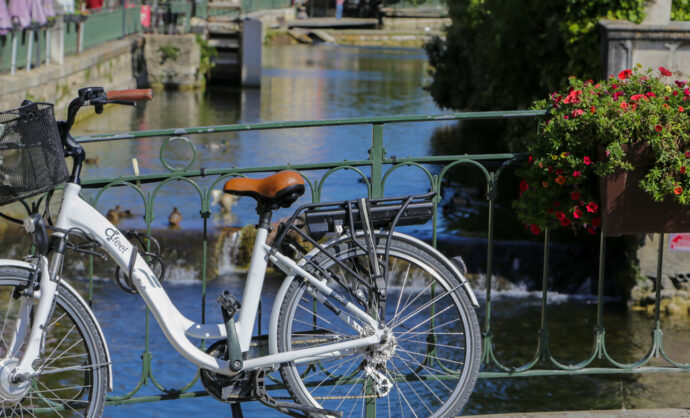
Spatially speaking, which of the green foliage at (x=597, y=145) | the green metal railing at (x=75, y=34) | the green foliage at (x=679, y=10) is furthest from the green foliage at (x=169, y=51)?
the green foliage at (x=597, y=145)

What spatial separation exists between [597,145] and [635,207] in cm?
28

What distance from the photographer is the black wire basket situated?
3252mm

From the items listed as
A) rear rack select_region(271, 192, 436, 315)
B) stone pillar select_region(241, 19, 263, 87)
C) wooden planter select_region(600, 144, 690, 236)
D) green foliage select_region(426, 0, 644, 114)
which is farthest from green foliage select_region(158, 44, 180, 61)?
rear rack select_region(271, 192, 436, 315)

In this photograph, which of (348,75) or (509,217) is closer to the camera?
(509,217)

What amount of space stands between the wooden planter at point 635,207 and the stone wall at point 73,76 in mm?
8425

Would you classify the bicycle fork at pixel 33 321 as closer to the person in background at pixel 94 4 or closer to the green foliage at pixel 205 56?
the person in background at pixel 94 4

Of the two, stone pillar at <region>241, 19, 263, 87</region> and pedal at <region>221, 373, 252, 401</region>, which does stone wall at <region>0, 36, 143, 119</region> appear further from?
pedal at <region>221, 373, 252, 401</region>

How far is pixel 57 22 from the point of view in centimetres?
1847

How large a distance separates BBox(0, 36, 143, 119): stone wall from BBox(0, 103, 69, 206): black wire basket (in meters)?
8.27

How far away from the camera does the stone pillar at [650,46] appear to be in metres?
8.64

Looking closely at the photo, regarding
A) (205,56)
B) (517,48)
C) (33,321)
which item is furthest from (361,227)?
(205,56)

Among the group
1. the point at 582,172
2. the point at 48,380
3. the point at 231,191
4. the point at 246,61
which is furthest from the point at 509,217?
the point at 246,61

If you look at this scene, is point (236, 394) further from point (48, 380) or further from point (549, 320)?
point (549, 320)

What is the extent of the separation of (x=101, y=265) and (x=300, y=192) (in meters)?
7.69
